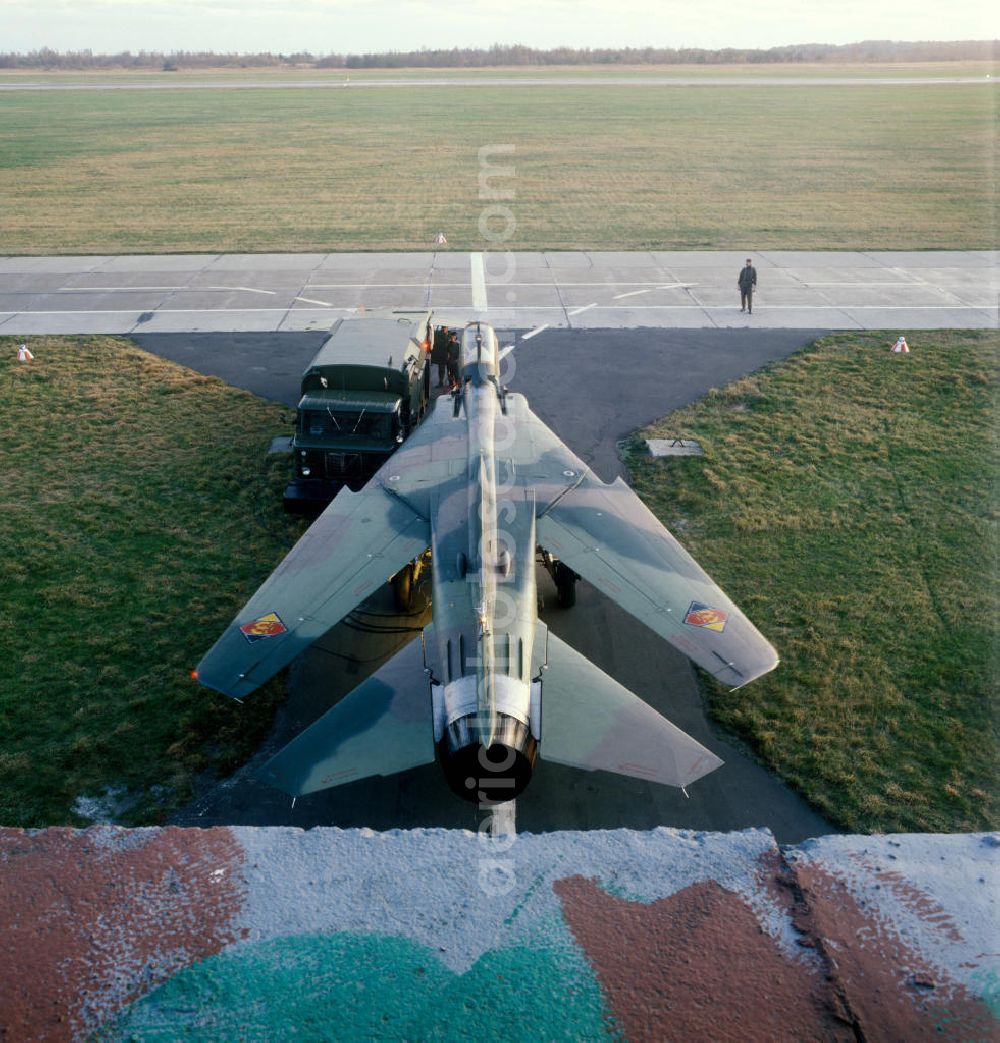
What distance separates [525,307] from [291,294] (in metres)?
9.02

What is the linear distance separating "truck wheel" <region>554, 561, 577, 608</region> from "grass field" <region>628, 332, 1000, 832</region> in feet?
9.75

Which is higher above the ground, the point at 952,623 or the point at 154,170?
the point at 154,170

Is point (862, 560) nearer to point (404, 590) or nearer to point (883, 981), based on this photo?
point (404, 590)

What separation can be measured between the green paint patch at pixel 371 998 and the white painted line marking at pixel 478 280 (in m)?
29.4

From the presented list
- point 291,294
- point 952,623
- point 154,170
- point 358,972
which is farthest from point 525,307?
point 154,170

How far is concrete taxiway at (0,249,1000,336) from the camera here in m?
30.3

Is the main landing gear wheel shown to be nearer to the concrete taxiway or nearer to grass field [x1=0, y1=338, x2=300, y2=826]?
grass field [x1=0, y1=338, x2=300, y2=826]

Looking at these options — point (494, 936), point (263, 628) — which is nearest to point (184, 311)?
point (263, 628)

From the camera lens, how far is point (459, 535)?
12.2 m

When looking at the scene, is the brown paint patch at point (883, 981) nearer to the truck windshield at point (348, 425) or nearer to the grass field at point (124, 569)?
the grass field at point (124, 569)

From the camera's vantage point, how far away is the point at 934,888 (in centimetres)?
392

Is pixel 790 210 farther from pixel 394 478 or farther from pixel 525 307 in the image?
pixel 394 478

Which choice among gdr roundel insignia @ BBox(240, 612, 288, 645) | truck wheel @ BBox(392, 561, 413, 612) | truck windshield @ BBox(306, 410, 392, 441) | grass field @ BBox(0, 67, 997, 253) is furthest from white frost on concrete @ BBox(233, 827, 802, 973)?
grass field @ BBox(0, 67, 997, 253)

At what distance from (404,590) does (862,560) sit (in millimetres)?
8824
